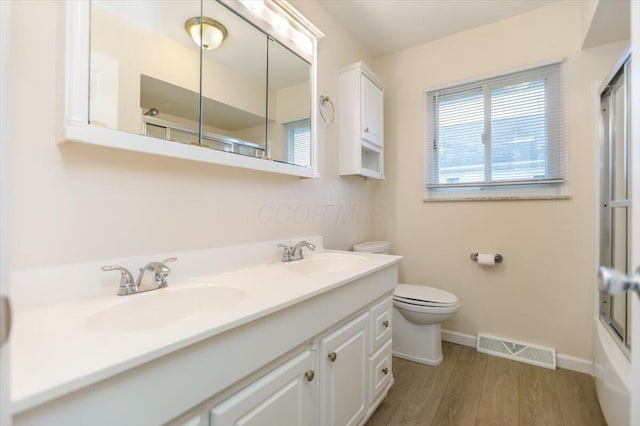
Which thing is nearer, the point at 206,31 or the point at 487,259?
the point at 206,31

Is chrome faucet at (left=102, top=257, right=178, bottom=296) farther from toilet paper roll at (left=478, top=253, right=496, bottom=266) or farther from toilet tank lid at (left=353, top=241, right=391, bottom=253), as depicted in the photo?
toilet paper roll at (left=478, top=253, right=496, bottom=266)

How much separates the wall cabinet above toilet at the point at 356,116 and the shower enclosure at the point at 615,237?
4.38 ft

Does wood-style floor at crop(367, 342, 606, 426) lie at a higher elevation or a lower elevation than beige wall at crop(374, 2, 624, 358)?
lower

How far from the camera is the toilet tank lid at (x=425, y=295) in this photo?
1961mm

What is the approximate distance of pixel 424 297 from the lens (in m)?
2.02

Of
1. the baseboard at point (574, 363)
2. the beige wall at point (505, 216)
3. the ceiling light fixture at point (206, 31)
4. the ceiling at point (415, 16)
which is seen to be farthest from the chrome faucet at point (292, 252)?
the baseboard at point (574, 363)

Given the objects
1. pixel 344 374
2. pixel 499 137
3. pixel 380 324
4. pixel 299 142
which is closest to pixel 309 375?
pixel 344 374

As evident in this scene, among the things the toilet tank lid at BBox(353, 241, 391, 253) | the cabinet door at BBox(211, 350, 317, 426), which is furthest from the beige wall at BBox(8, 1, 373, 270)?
the toilet tank lid at BBox(353, 241, 391, 253)

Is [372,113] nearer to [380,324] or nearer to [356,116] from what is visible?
[356,116]

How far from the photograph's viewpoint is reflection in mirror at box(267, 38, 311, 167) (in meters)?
1.55

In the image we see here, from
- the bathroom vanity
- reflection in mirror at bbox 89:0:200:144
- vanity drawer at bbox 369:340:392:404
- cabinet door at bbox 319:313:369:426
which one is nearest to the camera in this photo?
the bathroom vanity

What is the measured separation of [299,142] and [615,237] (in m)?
1.86

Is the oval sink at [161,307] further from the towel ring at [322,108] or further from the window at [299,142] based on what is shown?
the towel ring at [322,108]

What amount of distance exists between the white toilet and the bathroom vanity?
559mm
